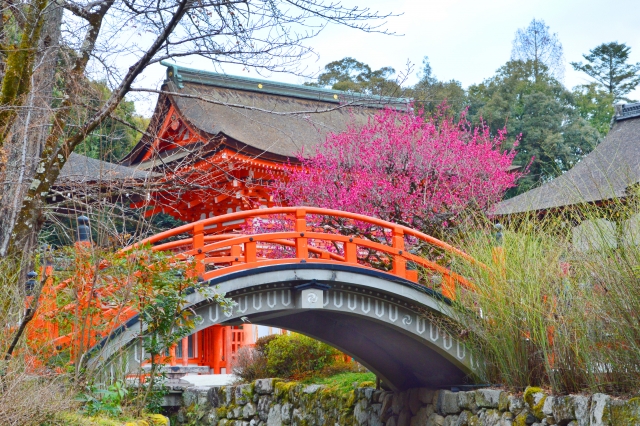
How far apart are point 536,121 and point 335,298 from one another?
17.0 m

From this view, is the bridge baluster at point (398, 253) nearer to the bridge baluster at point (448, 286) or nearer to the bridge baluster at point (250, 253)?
the bridge baluster at point (448, 286)

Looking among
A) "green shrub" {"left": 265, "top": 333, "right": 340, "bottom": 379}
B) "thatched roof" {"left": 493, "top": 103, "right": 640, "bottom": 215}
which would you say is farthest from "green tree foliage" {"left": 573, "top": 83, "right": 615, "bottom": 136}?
"green shrub" {"left": 265, "top": 333, "right": 340, "bottom": 379}

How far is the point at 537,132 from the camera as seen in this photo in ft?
76.3

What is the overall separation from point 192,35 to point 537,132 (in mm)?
18241

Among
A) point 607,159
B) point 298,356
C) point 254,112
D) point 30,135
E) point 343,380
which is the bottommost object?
point 343,380

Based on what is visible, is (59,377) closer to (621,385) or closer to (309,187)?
(621,385)

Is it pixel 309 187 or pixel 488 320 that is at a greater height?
pixel 309 187

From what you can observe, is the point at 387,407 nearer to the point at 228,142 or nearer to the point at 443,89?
the point at 228,142

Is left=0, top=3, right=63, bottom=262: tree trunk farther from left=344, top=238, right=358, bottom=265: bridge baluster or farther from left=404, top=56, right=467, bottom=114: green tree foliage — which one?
left=404, top=56, right=467, bottom=114: green tree foliage

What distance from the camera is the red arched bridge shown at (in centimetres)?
737

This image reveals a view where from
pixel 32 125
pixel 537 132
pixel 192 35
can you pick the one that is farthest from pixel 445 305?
pixel 537 132

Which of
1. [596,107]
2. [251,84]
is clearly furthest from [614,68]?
[251,84]

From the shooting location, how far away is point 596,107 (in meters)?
28.2

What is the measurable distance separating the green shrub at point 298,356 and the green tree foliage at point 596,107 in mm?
17791
